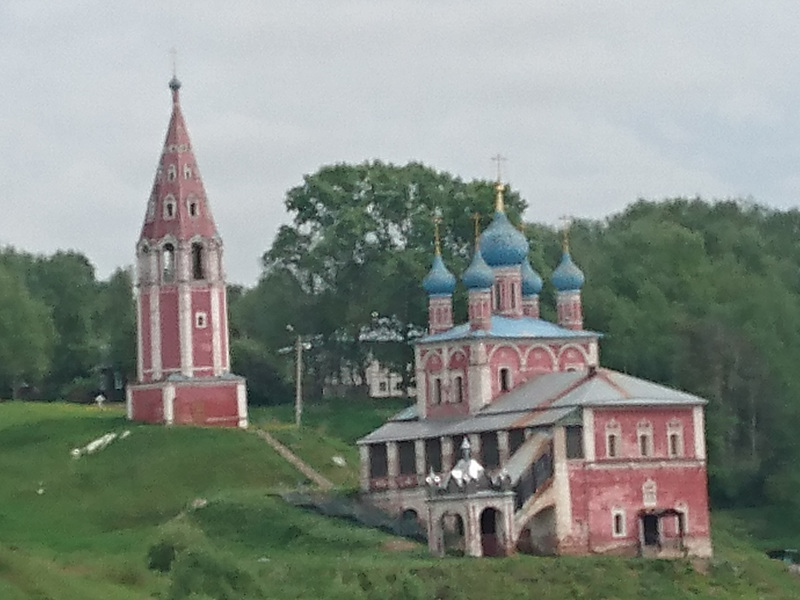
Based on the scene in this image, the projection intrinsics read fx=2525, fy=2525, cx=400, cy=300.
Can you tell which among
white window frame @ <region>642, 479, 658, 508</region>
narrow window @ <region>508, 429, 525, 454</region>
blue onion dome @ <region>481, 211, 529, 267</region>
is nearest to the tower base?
blue onion dome @ <region>481, 211, 529, 267</region>

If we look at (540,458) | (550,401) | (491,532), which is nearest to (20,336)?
(550,401)

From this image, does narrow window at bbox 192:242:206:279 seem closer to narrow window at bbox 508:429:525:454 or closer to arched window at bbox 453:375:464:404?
arched window at bbox 453:375:464:404

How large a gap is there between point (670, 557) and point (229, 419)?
19234 mm

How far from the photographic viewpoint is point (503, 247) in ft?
225

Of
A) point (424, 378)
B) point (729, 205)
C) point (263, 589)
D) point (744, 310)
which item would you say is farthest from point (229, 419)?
point (729, 205)

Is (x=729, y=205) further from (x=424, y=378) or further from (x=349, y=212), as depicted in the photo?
(x=424, y=378)

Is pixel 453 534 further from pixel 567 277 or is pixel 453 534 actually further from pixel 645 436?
pixel 567 277

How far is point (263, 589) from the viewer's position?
48.6 meters

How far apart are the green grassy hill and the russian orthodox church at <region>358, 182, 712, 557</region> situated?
1.66 meters

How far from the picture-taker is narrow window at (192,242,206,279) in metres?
75.8

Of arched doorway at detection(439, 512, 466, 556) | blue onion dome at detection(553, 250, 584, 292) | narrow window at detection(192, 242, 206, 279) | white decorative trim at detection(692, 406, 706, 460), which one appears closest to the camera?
arched doorway at detection(439, 512, 466, 556)

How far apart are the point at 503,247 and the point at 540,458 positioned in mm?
9329

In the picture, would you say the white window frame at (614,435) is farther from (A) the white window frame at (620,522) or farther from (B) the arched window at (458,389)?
(B) the arched window at (458,389)

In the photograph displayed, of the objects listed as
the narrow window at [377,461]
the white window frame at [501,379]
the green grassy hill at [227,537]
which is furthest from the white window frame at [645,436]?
the narrow window at [377,461]
